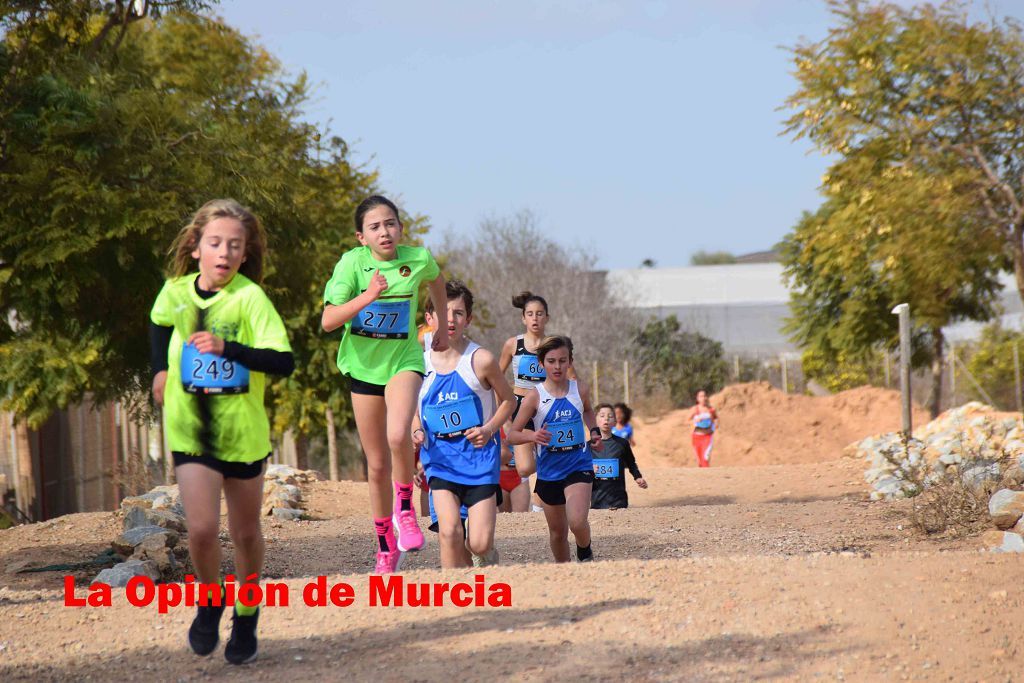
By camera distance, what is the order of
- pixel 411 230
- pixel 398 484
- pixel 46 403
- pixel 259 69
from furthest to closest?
pixel 259 69 → pixel 411 230 → pixel 46 403 → pixel 398 484

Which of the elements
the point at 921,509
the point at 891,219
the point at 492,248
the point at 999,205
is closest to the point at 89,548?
the point at 921,509

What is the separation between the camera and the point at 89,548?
1186 centimetres

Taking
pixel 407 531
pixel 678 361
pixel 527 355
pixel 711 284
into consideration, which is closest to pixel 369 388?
pixel 407 531

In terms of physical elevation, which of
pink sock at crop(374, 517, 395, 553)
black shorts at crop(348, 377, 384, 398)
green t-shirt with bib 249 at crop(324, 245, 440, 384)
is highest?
green t-shirt with bib 249 at crop(324, 245, 440, 384)

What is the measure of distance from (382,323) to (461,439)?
3.05 ft

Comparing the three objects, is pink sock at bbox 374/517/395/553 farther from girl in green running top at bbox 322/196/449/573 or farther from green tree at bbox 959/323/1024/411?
green tree at bbox 959/323/1024/411

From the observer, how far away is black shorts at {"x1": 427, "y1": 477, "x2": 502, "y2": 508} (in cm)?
722

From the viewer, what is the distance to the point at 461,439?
7234mm

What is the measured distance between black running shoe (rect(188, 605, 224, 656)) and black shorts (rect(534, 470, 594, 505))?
3.34 m

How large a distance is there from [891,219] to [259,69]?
1402 centimetres

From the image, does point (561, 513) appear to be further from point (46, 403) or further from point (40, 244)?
point (46, 403)

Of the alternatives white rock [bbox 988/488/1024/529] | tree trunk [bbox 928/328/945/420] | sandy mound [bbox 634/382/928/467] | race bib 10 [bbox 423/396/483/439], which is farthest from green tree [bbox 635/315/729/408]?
race bib 10 [bbox 423/396/483/439]

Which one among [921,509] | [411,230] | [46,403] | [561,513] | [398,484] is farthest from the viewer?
[411,230]

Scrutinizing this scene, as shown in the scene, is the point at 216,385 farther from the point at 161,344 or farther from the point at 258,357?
the point at 161,344
